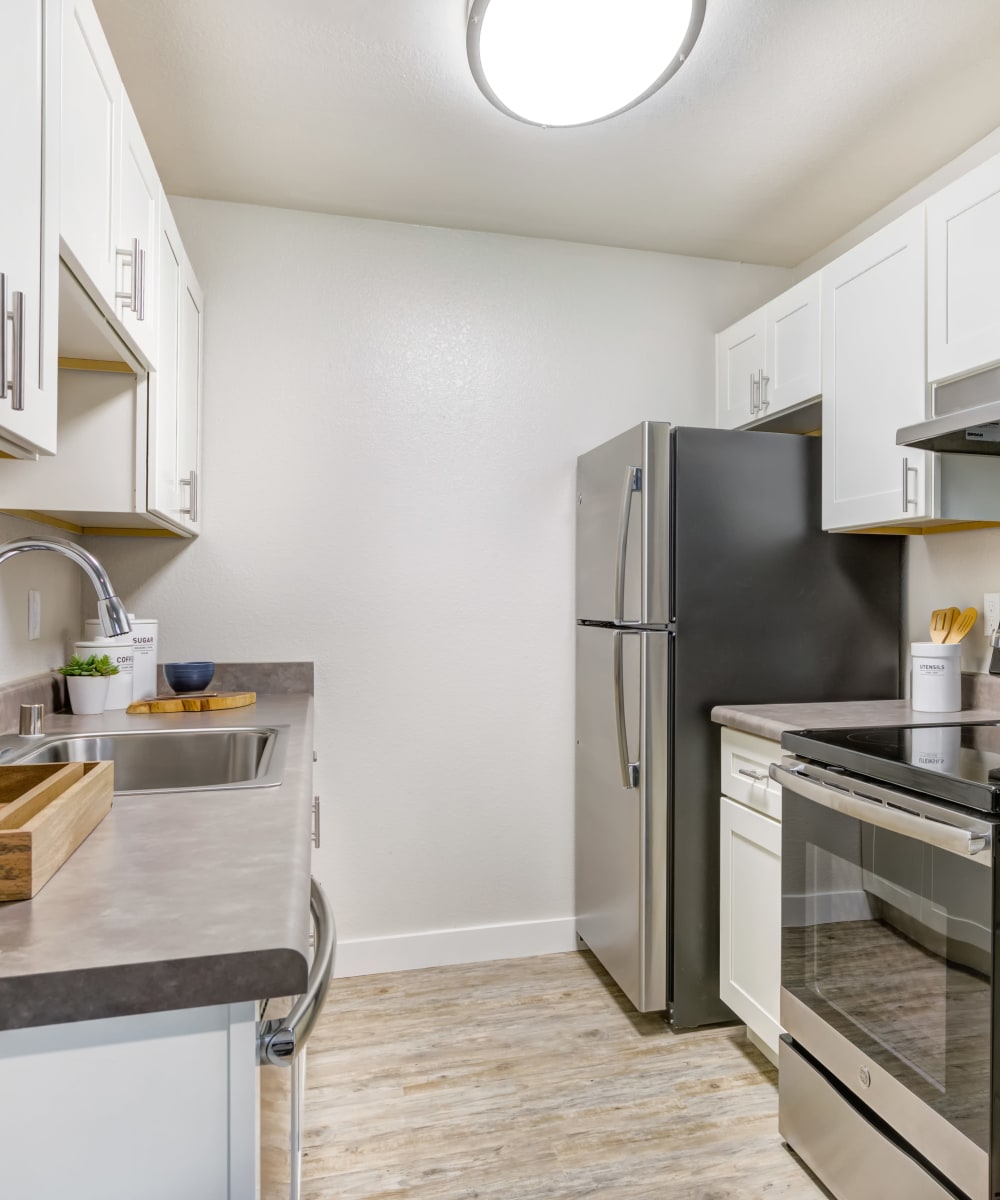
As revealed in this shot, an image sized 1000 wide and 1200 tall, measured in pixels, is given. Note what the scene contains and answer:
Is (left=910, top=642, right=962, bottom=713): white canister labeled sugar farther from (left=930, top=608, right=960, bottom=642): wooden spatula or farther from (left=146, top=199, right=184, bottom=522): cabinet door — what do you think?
(left=146, top=199, right=184, bottom=522): cabinet door

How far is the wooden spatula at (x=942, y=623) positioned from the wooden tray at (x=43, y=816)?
204 centimetres

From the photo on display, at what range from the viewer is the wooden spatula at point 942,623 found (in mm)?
2146

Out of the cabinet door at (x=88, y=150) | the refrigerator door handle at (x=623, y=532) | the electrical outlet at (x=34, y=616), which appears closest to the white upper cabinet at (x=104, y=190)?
the cabinet door at (x=88, y=150)

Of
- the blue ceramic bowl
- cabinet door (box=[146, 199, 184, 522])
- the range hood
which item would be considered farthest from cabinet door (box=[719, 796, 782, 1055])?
cabinet door (box=[146, 199, 184, 522])

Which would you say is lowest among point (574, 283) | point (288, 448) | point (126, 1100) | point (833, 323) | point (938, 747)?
point (126, 1100)

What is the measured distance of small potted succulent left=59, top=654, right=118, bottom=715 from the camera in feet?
6.69

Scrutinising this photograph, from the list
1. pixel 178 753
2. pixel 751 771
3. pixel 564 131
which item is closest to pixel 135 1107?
pixel 178 753

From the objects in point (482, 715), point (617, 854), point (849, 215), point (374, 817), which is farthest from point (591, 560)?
point (849, 215)

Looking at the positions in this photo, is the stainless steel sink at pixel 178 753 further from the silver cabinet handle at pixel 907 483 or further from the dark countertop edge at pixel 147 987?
the silver cabinet handle at pixel 907 483

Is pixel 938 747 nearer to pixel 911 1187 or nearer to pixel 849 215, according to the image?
pixel 911 1187

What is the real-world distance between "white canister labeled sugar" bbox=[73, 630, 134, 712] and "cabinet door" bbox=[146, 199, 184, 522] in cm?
40

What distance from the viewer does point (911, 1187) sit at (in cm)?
136

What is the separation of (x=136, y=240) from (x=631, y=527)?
4.61 feet

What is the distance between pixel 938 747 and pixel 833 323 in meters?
1.27
